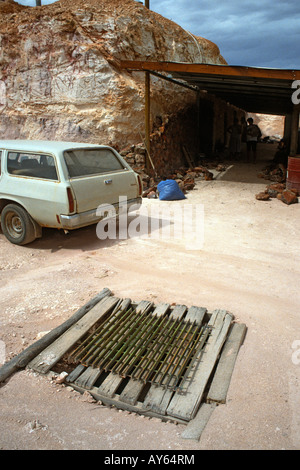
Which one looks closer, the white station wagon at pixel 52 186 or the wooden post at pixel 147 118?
the white station wagon at pixel 52 186

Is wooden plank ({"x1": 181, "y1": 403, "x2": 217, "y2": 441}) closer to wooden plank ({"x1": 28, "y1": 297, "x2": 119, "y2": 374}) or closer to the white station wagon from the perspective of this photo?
wooden plank ({"x1": 28, "y1": 297, "x2": 119, "y2": 374})

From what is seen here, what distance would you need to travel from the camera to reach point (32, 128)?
41.9 ft

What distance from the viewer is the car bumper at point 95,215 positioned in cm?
543

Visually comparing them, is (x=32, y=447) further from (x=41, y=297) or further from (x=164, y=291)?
(x=164, y=291)

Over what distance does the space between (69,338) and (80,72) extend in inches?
417

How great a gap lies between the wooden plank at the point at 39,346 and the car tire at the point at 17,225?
224cm

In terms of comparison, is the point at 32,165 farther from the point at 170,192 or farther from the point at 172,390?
the point at 172,390

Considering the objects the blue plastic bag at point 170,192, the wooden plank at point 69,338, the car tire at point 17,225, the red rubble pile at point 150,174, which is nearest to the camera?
the wooden plank at point 69,338

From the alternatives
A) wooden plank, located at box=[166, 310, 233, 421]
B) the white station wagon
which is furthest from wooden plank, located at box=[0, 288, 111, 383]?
the white station wagon

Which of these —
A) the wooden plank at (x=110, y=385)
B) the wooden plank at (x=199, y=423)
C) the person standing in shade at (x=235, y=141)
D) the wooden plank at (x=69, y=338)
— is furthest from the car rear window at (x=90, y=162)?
the person standing in shade at (x=235, y=141)

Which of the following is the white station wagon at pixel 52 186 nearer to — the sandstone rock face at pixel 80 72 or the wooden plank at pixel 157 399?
the wooden plank at pixel 157 399

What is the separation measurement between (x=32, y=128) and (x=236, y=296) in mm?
10878

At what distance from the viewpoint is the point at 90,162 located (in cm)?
609
